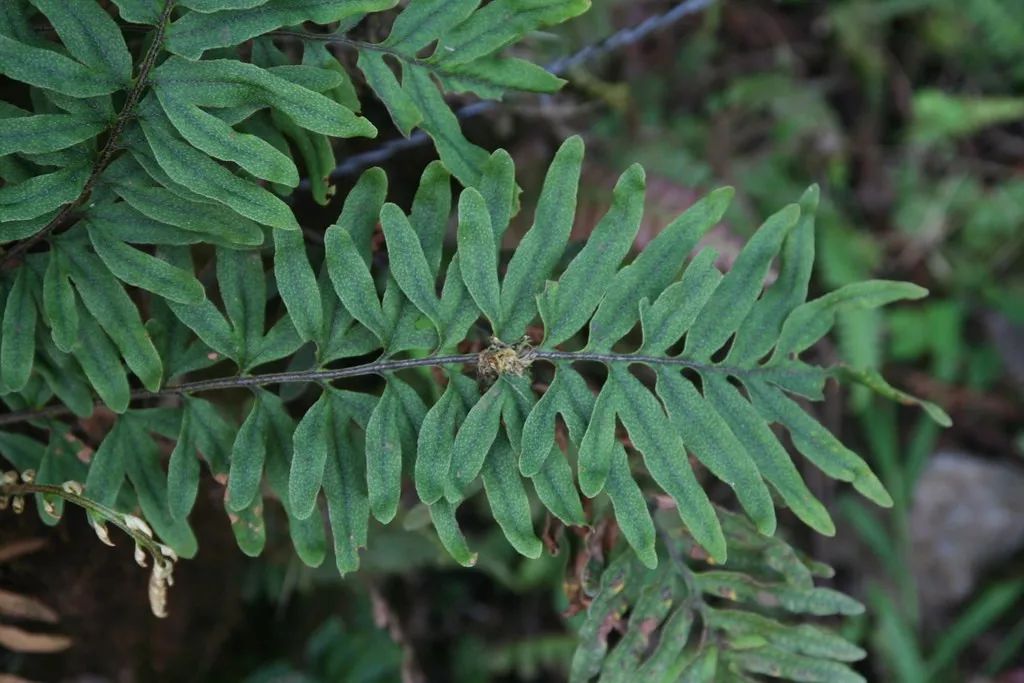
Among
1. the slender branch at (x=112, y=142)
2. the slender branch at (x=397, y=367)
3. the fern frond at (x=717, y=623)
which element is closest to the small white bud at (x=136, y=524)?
the slender branch at (x=397, y=367)

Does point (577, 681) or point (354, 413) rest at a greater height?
point (354, 413)

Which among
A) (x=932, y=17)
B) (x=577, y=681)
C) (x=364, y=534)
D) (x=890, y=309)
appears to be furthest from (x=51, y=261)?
(x=932, y=17)

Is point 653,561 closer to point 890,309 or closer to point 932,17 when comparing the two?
point 890,309

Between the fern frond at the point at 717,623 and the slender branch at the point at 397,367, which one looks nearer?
the slender branch at the point at 397,367

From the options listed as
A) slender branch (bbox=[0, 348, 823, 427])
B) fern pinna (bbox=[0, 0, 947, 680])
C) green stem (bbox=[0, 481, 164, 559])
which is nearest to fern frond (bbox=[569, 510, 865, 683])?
fern pinna (bbox=[0, 0, 947, 680])

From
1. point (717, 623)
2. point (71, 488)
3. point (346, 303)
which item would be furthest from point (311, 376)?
point (717, 623)

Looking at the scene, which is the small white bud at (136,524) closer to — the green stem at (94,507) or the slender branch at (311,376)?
the green stem at (94,507)

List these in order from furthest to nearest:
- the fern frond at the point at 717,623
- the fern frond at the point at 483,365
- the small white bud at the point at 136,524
Result: the fern frond at the point at 717,623 < the fern frond at the point at 483,365 < the small white bud at the point at 136,524

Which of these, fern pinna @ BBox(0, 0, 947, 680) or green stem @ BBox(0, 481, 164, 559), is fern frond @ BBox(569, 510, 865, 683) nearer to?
fern pinna @ BBox(0, 0, 947, 680)
